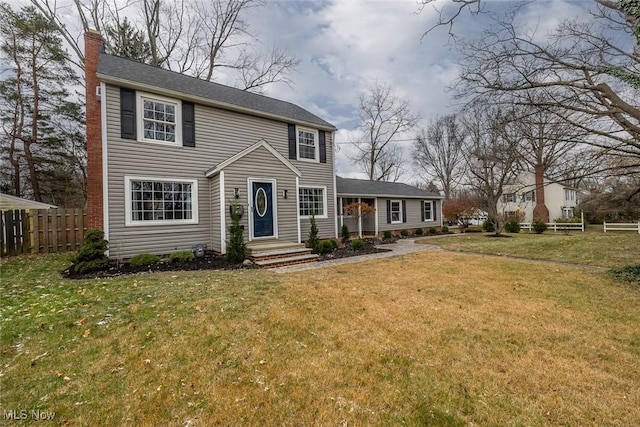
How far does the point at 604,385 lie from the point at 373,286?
3.70 meters

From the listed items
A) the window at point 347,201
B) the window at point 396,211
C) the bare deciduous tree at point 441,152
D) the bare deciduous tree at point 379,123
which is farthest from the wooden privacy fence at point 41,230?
the bare deciduous tree at point 441,152

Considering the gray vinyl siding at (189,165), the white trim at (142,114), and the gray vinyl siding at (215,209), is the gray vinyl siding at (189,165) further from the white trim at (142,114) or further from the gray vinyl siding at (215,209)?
the white trim at (142,114)

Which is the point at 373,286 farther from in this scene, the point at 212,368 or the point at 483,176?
the point at 483,176

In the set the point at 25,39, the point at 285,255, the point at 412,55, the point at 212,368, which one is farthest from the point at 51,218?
the point at 412,55

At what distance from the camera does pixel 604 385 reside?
106 inches

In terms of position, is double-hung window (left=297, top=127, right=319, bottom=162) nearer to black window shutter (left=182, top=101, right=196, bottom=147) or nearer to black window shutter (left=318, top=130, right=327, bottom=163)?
black window shutter (left=318, top=130, right=327, bottom=163)

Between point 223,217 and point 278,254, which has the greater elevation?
point 223,217

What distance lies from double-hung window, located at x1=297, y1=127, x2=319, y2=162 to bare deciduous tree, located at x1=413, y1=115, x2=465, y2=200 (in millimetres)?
22847

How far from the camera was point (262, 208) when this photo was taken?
408 inches

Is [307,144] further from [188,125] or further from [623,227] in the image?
[623,227]

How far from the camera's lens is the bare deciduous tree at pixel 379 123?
89.0 ft

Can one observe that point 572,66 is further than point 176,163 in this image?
No

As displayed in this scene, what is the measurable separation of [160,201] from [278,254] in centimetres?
425

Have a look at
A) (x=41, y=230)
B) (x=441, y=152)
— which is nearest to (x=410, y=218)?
(x=441, y=152)
